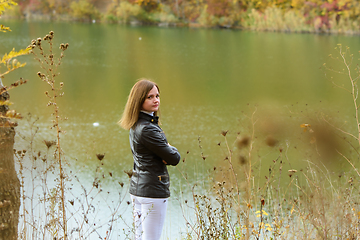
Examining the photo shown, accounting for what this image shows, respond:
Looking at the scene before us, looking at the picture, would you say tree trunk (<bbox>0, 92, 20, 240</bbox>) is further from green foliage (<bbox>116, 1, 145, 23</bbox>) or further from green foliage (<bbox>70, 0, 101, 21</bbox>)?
green foliage (<bbox>70, 0, 101, 21</bbox>)

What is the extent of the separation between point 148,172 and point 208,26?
32.5 metres

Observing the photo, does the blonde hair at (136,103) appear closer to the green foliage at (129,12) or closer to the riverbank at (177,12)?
the riverbank at (177,12)

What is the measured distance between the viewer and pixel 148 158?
5.27 ft

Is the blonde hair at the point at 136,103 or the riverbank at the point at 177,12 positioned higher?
the riverbank at the point at 177,12

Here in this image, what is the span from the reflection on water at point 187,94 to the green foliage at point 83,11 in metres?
13.8

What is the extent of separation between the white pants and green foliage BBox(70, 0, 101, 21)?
34.8m

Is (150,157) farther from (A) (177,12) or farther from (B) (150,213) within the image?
(A) (177,12)

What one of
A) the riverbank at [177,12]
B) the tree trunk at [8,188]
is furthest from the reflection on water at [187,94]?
the riverbank at [177,12]

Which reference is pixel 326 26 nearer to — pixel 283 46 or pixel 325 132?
pixel 283 46

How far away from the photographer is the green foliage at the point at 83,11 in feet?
112

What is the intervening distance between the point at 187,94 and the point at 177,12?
86.4 ft

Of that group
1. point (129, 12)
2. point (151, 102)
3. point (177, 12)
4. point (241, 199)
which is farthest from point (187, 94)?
point (177, 12)

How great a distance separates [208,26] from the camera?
32.9 meters

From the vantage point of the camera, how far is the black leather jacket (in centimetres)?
157
